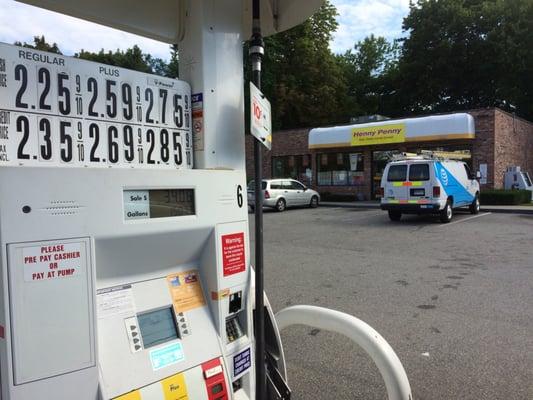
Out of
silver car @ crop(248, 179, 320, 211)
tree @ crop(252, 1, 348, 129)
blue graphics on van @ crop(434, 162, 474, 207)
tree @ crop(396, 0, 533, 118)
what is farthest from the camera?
tree @ crop(252, 1, 348, 129)

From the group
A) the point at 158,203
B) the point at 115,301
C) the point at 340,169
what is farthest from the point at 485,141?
the point at 115,301

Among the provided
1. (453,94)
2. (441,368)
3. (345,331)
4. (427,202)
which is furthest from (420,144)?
(345,331)

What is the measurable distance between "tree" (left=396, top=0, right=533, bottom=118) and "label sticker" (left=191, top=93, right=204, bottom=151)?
112ft

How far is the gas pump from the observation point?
1.61 metres

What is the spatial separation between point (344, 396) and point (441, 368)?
100 centimetres

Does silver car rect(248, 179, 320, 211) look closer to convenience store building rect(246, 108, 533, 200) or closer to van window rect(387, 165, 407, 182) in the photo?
convenience store building rect(246, 108, 533, 200)

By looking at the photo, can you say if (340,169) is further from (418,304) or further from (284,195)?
(418,304)

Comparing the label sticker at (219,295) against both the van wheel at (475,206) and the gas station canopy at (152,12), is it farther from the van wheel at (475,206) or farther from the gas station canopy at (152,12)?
the van wheel at (475,206)

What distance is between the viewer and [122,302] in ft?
6.28

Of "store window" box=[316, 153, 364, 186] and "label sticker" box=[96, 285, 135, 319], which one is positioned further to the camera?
"store window" box=[316, 153, 364, 186]

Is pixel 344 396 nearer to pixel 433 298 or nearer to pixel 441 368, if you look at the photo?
pixel 441 368

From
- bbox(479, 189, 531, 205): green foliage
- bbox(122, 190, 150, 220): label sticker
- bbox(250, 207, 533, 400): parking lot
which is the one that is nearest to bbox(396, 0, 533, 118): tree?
bbox(479, 189, 531, 205): green foliage

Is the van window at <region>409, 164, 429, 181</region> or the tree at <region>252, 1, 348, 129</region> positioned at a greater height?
the tree at <region>252, 1, 348, 129</region>

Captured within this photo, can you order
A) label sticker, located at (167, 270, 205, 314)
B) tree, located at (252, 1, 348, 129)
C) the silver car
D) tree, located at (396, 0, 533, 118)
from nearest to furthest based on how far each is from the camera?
1. label sticker, located at (167, 270, 205, 314)
2. the silver car
3. tree, located at (396, 0, 533, 118)
4. tree, located at (252, 1, 348, 129)
